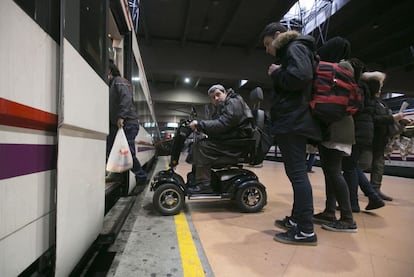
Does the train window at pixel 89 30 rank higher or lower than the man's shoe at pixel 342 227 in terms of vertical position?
higher

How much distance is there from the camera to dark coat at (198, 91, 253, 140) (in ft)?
8.43

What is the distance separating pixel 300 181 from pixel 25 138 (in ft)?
5.53

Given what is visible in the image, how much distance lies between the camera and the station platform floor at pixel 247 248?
1.48 metres

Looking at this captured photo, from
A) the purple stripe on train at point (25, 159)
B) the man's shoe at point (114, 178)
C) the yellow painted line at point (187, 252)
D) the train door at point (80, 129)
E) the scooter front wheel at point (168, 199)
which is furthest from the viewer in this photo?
the man's shoe at point (114, 178)

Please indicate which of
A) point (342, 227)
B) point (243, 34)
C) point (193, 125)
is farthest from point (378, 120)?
point (243, 34)

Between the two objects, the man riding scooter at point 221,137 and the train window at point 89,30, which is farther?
the man riding scooter at point 221,137

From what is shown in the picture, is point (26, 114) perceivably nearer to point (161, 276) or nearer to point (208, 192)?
point (161, 276)

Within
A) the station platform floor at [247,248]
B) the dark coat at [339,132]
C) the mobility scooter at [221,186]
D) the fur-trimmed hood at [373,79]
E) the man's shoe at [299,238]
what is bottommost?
the station platform floor at [247,248]

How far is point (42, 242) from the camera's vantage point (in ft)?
3.19

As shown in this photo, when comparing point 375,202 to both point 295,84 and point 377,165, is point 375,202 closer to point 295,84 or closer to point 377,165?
point 377,165

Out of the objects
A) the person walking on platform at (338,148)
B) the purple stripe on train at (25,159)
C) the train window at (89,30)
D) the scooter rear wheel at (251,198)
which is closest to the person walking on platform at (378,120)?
the person walking on platform at (338,148)

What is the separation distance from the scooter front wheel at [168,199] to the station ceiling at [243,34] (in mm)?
5873

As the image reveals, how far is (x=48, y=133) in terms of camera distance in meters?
0.98

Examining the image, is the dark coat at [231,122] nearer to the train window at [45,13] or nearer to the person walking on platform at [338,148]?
the person walking on platform at [338,148]
